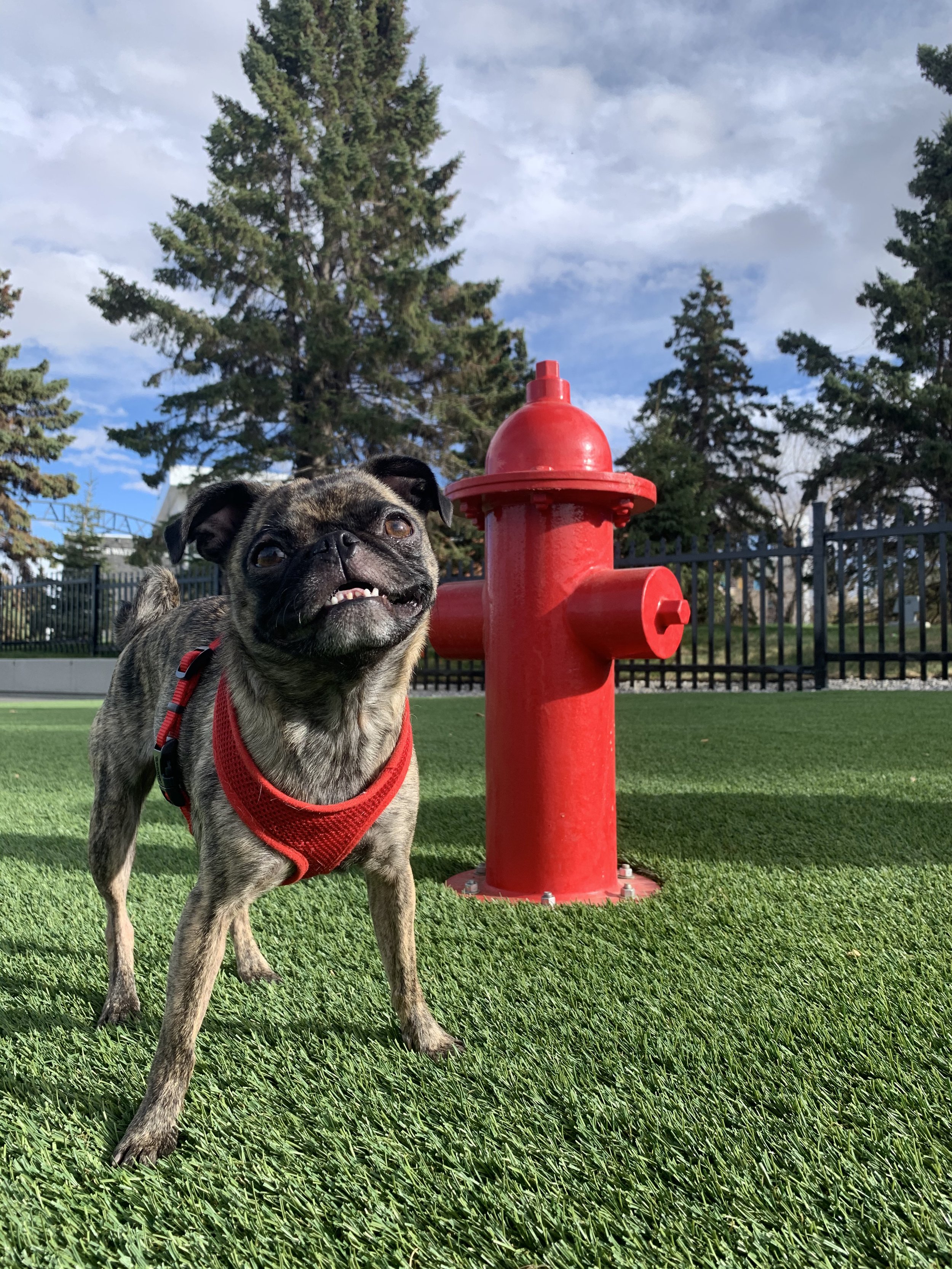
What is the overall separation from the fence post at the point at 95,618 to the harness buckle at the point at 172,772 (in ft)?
61.9

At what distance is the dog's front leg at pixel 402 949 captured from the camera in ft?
5.72

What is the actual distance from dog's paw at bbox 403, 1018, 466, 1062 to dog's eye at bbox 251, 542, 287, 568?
1055mm

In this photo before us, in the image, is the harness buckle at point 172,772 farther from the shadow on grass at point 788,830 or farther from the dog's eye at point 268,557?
the shadow on grass at point 788,830


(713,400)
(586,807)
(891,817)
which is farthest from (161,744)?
(713,400)

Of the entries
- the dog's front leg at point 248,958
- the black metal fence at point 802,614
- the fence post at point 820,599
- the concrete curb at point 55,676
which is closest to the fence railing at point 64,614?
the concrete curb at point 55,676

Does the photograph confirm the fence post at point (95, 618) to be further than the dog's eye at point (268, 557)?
Yes

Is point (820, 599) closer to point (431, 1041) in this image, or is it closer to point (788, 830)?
point (788, 830)

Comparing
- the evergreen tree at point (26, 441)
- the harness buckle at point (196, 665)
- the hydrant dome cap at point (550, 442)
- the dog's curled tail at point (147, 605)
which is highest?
the evergreen tree at point (26, 441)

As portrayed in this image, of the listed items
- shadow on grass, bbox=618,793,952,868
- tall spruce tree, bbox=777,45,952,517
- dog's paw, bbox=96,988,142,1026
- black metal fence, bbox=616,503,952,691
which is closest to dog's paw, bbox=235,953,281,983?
dog's paw, bbox=96,988,142,1026

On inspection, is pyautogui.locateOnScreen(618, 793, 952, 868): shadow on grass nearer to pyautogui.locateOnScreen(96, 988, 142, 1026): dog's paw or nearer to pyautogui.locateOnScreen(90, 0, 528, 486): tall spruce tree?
pyautogui.locateOnScreen(96, 988, 142, 1026): dog's paw

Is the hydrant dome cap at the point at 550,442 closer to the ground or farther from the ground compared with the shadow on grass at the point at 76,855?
farther from the ground

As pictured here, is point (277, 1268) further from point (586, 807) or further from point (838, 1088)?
point (586, 807)

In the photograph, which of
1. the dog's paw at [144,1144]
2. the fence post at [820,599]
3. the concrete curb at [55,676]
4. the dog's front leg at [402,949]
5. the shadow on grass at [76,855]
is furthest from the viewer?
the concrete curb at [55,676]

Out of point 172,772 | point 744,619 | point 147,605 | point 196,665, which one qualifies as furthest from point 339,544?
point 744,619
